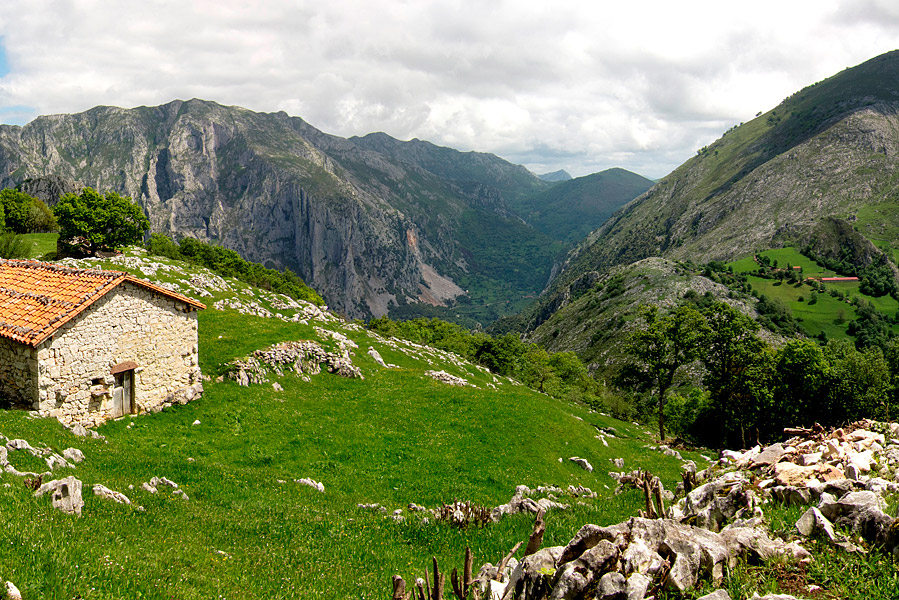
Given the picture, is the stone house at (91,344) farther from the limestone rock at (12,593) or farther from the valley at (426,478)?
the limestone rock at (12,593)

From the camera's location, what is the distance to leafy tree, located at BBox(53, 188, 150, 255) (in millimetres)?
59281

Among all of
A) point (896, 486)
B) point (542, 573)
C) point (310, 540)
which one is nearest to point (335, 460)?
point (310, 540)

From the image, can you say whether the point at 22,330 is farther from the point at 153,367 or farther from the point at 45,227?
the point at 45,227

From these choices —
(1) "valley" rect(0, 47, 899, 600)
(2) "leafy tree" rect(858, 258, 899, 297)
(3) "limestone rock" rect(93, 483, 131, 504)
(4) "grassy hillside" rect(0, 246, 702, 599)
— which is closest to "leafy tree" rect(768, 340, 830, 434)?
(1) "valley" rect(0, 47, 899, 600)

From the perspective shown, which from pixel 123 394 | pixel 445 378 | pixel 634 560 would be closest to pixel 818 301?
pixel 445 378

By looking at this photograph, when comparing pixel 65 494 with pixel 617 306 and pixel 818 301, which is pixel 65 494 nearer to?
pixel 617 306

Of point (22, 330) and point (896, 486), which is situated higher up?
point (22, 330)

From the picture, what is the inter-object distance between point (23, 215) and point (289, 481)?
95.3 metres

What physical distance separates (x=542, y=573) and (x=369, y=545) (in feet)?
20.3

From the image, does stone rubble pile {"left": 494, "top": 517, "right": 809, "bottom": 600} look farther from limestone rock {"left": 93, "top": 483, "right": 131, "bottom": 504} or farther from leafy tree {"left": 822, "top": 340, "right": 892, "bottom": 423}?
leafy tree {"left": 822, "top": 340, "right": 892, "bottom": 423}

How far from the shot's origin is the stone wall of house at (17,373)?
1941cm

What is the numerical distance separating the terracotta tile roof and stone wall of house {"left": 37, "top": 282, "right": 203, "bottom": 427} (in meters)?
0.46

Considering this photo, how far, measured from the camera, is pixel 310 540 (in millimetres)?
11711

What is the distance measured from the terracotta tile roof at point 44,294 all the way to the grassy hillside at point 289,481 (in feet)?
12.8
